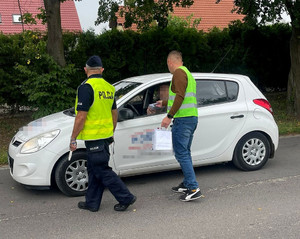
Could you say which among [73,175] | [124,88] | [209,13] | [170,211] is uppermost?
[209,13]

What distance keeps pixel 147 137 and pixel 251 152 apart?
1759mm

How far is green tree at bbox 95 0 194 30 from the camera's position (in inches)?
460

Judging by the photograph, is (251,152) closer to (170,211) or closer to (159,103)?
(159,103)

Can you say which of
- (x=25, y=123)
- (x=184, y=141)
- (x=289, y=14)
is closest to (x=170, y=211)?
(x=184, y=141)

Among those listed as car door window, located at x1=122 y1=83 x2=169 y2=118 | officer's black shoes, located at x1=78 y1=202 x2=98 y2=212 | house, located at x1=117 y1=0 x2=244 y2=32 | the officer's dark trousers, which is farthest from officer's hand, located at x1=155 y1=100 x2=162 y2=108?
house, located at x1=117 y1=0 x2=244 y2=32

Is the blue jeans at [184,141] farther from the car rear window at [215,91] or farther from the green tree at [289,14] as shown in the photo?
the green tree at [289,14]

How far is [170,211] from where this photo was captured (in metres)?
4.56

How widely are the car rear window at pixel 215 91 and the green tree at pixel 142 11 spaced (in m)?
5.98

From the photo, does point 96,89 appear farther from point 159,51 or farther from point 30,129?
point 159,51

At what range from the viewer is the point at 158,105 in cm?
541

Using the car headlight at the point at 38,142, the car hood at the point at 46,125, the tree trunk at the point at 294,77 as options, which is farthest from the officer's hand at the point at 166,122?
the tree trunk at the point at 294,77

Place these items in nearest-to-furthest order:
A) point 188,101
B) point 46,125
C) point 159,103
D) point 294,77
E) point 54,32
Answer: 1. point 188,101
2. point 46,125
3. point 159,103
4. point 54,32
5. point 294,77

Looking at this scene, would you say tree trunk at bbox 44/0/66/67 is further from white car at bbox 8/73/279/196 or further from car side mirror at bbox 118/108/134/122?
car side mirror at bbox 118/108/134/122

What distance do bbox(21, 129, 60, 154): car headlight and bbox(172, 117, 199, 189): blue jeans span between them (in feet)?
4.96
